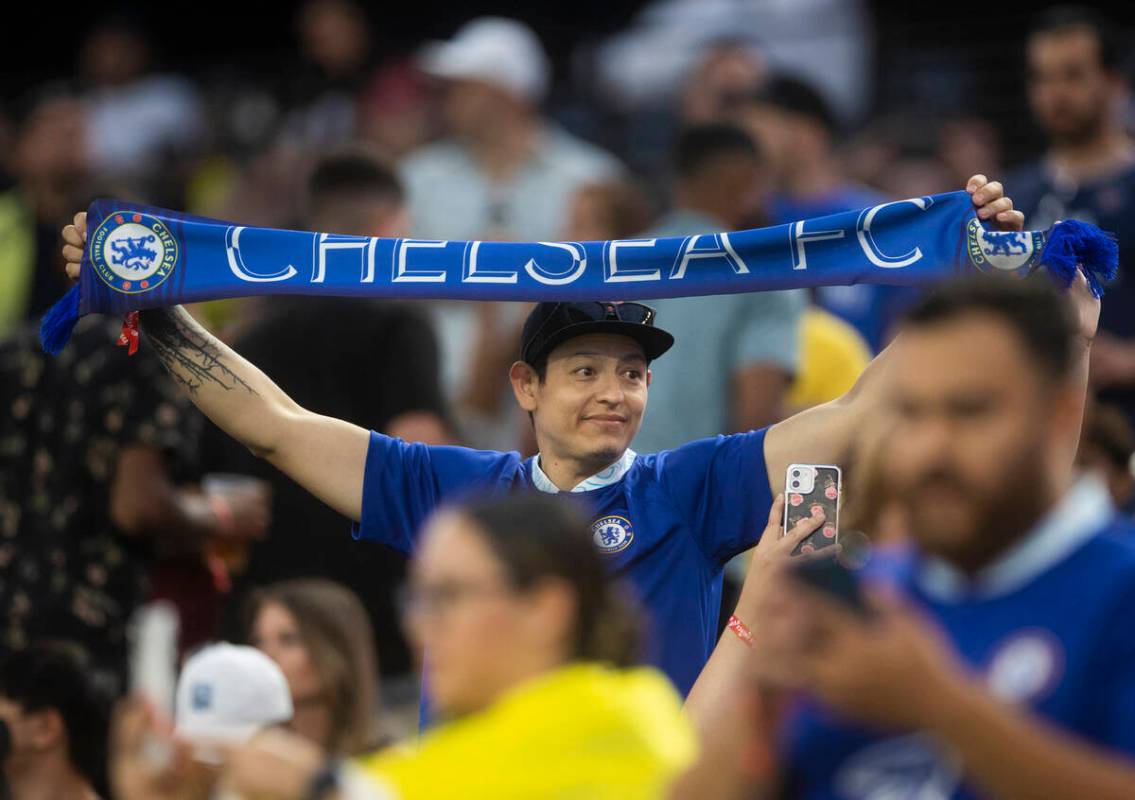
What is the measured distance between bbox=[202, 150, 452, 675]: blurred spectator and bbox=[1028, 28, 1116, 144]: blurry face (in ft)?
8.09

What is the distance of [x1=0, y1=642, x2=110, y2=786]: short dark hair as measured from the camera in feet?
16.7

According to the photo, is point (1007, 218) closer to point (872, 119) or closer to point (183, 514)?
point (183, 514)

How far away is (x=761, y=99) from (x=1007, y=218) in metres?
4.09

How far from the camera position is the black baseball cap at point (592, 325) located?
169 inches

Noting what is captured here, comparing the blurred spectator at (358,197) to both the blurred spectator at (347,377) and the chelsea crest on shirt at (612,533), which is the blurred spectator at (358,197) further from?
the chelsea crest on shirt at (612,533)

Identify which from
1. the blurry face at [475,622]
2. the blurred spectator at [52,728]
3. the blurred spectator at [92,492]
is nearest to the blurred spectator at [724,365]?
the blurred spectator at [92,492]

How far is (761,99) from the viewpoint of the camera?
841 centimetres

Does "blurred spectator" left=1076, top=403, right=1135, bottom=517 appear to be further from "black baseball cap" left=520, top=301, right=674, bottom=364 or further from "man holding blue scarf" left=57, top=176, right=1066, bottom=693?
"black baseball cap" left=520, top=301, right=674, bottom=364

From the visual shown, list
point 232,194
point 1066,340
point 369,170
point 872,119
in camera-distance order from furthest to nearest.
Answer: point 872,119
point 232,194
point 369,170
point 1066,340

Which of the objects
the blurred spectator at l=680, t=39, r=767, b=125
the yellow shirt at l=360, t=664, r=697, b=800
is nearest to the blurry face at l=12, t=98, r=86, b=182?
the blurred spectator at l=680, t=39, r=767, b=125

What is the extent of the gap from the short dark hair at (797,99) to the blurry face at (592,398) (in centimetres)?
418

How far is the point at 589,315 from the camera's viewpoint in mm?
4309

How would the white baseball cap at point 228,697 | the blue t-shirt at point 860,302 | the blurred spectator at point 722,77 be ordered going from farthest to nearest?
the blurred spectator at point 722,77, the blue t-shirt at point 860,302, the white baseball cap at point 228,697

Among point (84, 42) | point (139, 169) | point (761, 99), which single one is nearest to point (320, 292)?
point (761, 99)
